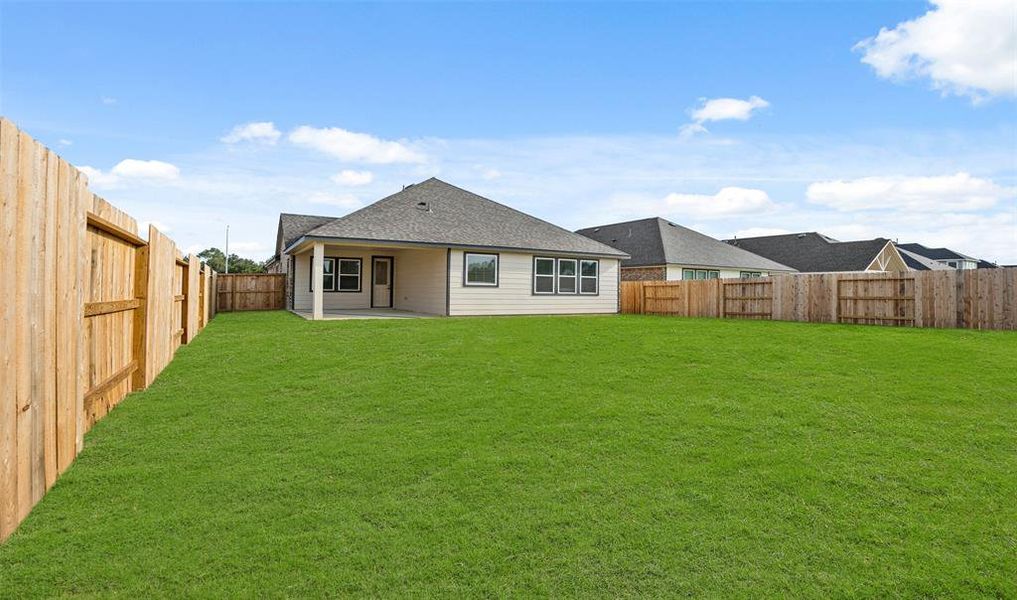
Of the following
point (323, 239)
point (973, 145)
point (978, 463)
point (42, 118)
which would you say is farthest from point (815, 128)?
point (42, 118)

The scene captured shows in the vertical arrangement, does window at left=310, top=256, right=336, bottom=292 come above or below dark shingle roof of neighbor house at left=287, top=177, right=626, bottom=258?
below

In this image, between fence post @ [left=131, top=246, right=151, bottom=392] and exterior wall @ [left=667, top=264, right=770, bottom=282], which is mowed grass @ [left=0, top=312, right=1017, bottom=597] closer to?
fence post @ [left=131, top=246, right=151, bottom=392]

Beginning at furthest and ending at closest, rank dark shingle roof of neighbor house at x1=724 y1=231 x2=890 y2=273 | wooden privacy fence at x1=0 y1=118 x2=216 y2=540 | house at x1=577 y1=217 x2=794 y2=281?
dark shingle roof of neighbor house at x1=724 y1=231 x2=890 y2=273
house at x1=577 y1=217 x2=794 y2=281
wooden privacy fence at x1=0 y1=118 x2=216 y2=540

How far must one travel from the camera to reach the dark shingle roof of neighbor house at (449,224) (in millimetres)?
17578

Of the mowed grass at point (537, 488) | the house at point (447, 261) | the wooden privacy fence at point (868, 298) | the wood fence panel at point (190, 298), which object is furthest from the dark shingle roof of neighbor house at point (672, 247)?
the wood fence panel at point (190, 298)

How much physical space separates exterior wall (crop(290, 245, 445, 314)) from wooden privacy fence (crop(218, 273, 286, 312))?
7.57 feet

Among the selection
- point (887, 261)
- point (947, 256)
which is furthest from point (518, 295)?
point (947, 256)

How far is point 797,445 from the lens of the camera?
4500mm

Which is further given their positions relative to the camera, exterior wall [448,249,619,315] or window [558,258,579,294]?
window [558,258,579,294]

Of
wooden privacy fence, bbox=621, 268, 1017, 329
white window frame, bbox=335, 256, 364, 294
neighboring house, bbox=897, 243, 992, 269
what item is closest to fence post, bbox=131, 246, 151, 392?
white window frame, bbox=335, 256, 364, 294

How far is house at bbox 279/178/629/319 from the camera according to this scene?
18.2 metres

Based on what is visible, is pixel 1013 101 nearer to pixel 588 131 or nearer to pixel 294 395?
pixel 588 131

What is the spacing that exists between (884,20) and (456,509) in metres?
15.2

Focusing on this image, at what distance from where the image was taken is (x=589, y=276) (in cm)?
2139
